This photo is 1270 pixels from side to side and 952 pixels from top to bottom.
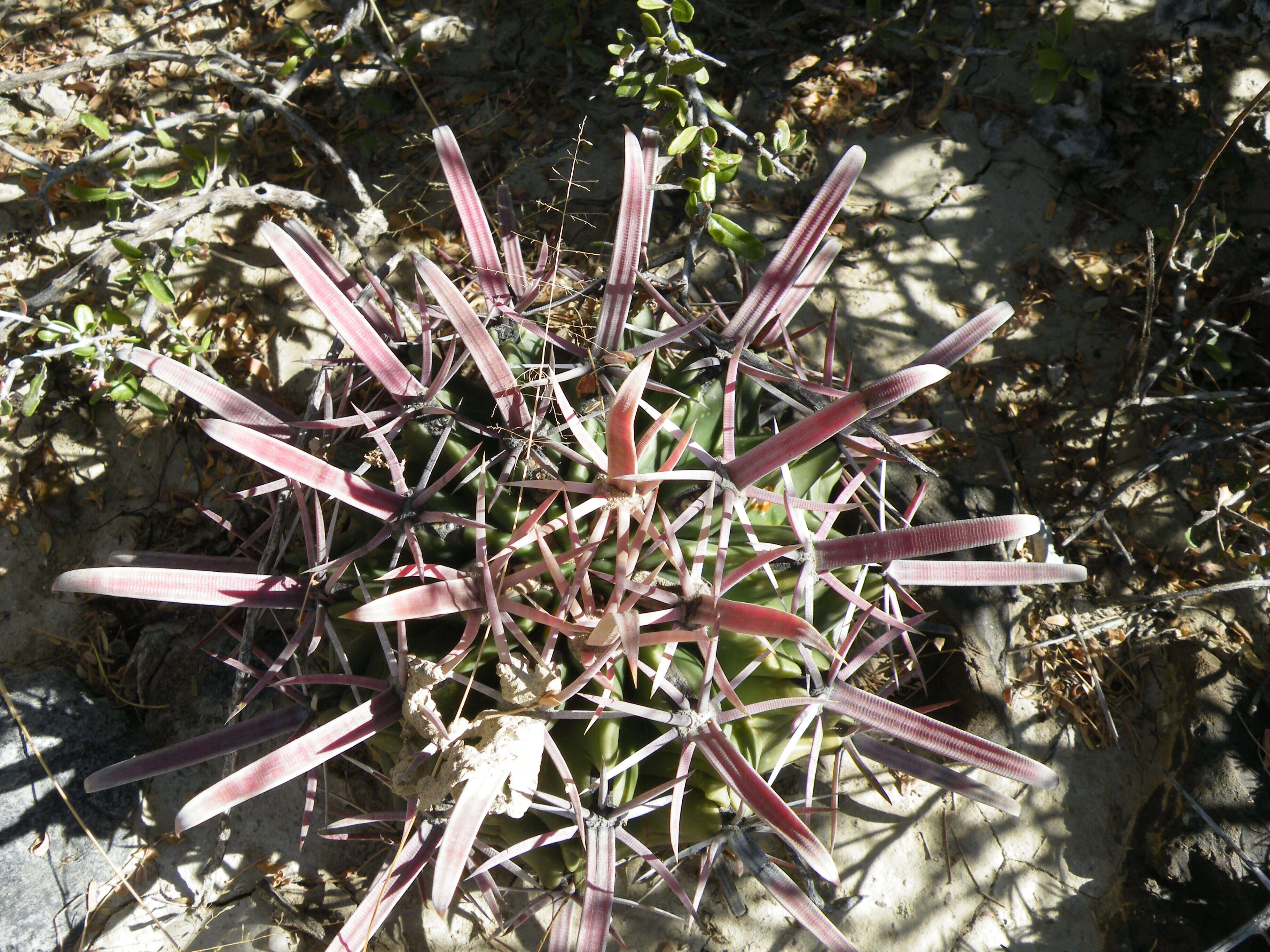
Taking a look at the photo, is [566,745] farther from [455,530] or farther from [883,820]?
[883,820]

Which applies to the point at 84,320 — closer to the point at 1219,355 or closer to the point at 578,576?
the point at 578,576

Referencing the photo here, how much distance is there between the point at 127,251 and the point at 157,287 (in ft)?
0.35

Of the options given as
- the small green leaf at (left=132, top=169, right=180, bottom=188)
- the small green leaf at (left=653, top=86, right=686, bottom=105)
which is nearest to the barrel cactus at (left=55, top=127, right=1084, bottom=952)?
the small green leaf at (left=653, top=86, right=686, bottom=105)

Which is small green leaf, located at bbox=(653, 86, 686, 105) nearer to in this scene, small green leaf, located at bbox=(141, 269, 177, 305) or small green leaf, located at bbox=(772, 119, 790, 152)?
small green leaf, located at bbox=(772, 119, 790, 152)

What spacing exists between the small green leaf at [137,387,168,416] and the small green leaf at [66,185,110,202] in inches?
19.9

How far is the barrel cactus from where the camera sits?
1137 millimetres

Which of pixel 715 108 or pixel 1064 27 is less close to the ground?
pixel 1064 27

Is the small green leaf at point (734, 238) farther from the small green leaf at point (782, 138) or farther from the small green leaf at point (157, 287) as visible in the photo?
the small green leaf at point (157, 287)

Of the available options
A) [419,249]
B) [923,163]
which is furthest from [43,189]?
[923,163]

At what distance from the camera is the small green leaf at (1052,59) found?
2.24 metres

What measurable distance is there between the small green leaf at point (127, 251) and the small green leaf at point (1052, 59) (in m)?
2.45

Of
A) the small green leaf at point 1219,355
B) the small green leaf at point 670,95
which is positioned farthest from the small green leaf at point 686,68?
the small green leaf at point 1219,355

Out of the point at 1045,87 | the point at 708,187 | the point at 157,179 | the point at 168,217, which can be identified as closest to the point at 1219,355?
the point at 1045,87

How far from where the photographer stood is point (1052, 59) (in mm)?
2250
